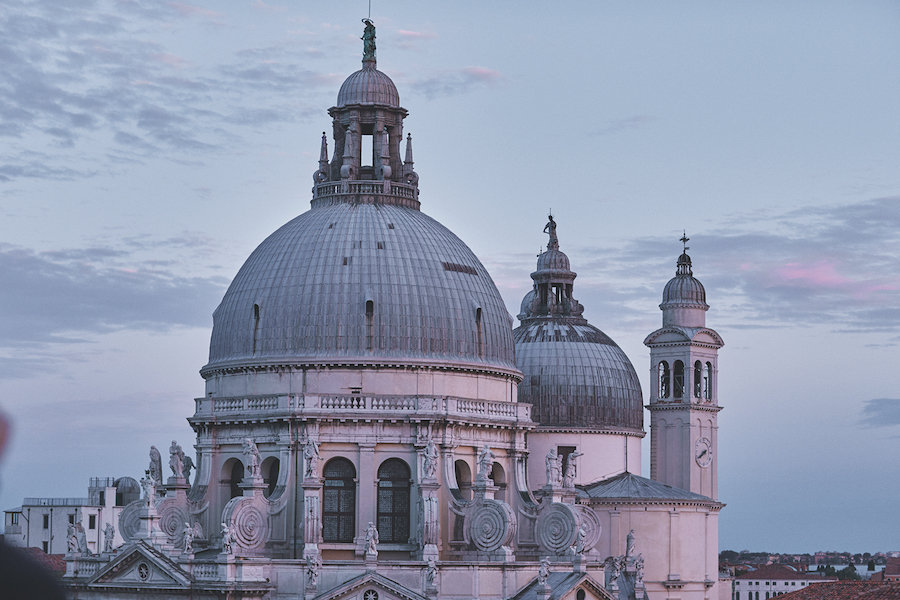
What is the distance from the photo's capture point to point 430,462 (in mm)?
64375

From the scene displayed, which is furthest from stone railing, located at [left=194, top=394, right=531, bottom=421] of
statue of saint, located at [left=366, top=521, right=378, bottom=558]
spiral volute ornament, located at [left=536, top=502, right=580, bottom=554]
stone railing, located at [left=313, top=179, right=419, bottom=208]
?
stone railing, located at [left=313, top=179, right=419, bottom=208]

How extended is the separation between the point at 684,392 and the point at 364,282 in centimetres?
2561

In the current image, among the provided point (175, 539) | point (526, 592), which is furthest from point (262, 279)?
point (526, 592)

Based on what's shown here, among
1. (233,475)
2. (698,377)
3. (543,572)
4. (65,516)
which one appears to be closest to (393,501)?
(543,572)

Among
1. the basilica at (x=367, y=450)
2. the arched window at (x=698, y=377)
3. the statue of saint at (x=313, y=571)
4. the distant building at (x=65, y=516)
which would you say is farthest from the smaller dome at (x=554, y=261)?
the distant building at (x=65, y=516)

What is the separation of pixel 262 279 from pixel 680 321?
27.9 m

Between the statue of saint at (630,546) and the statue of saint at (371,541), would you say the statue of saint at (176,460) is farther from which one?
the statue of saint at (630,546)

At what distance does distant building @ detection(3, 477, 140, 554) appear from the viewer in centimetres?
11881

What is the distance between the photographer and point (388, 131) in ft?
239

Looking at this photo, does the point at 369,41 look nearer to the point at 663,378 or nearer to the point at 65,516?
the point at 663,378

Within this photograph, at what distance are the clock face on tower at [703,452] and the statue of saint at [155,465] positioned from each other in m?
32.0

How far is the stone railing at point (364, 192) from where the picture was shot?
239 ft

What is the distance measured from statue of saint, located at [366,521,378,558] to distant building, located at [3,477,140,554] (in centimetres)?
5860

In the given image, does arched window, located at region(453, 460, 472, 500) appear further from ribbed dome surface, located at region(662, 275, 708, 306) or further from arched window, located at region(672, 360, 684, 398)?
ribbed dome surface, located at region(662, 275, 708, 306)
